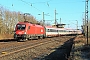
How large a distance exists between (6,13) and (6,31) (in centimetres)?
613

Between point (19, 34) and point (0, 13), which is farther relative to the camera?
point (0, 13)

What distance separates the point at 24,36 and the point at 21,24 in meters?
2.44

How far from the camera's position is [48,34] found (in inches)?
2281

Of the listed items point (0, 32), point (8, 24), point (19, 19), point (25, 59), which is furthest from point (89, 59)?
point (19, 19)

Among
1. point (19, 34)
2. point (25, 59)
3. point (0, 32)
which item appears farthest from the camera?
point (0, 32)

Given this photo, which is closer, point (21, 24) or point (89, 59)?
point (89, 59)

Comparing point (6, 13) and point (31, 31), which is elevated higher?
point (6, 13)

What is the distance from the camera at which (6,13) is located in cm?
6856

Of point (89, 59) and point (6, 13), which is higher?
point (6, 13)

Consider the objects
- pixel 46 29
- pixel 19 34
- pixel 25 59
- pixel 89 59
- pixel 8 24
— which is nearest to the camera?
pixel 89 59

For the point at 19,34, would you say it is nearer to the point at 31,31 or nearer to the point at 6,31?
the point at 31,31

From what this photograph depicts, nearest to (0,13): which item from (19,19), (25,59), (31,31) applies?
(19,19)

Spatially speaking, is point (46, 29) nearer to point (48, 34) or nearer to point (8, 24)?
point (48, 34)

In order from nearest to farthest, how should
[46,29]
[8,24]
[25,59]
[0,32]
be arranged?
[25,59]
[46,29]
[0,32]
[8,24]
